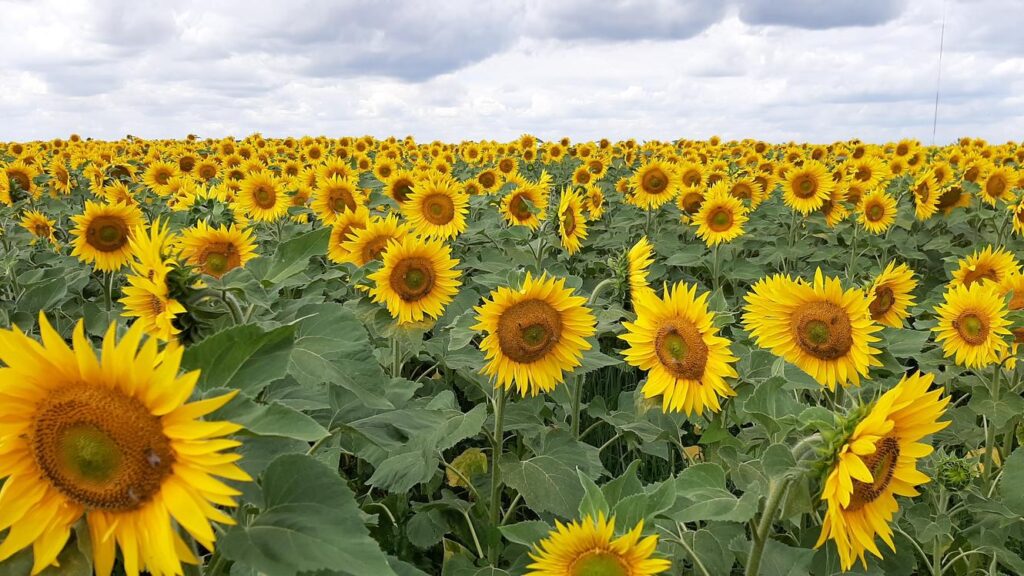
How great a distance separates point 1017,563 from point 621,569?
1863 mm

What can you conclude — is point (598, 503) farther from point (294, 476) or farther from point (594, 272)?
point (594, 272)

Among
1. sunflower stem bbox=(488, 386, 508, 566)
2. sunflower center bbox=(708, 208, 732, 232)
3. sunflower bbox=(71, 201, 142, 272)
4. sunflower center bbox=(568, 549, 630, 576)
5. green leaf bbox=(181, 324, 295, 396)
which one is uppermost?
green leaf bbox=(181, 324, 295, 396)

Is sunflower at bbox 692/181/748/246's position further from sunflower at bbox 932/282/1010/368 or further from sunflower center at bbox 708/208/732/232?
sunflower at bbox 932/282/1010/368

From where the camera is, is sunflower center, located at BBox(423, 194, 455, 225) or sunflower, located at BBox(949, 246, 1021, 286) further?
sunflower center, located at BBox(423, 194, 455, 225)

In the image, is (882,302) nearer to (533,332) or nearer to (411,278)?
(533,332)

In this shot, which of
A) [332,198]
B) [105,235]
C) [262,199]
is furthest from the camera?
[262,199]

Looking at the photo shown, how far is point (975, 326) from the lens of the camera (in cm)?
348

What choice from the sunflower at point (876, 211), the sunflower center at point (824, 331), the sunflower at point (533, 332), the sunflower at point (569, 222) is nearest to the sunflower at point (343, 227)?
the sunflower at point (569, 222)

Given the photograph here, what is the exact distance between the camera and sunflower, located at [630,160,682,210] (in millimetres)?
8023

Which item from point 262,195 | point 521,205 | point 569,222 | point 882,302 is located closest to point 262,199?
point 262,195

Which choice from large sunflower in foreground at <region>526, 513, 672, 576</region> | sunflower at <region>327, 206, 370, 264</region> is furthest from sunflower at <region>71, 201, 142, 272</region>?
large sunflower in foreground at <region>526, 513, 672, 576</region>

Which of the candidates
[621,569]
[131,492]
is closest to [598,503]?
[621,569]

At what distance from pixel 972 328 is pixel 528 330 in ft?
7.08

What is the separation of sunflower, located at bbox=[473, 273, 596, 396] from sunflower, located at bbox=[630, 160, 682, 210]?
5.33 m
